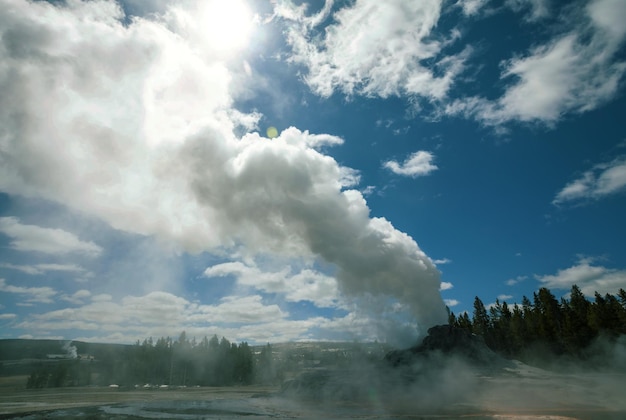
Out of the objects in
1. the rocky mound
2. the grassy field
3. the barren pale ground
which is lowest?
the grassy field

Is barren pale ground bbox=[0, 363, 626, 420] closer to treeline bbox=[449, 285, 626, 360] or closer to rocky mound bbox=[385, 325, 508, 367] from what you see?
rocky mound bbox=[385, 325, 508, 367]

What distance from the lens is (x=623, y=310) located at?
7456 centimetres

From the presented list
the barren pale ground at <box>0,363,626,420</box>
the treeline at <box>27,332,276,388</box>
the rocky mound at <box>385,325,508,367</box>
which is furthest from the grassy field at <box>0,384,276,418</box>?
the treeline at <box>27,332,276,388</box>

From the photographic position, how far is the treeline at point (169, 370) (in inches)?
4682

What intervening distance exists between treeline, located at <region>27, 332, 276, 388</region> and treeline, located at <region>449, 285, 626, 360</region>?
7005cm

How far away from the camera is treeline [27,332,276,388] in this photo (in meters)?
119

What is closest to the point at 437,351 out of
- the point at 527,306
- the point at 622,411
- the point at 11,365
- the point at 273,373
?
the point at 622,411

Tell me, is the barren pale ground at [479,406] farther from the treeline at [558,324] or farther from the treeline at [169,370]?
the treeline at [169,370]

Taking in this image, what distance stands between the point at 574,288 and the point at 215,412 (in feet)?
295

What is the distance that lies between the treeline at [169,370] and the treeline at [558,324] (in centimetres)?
7005

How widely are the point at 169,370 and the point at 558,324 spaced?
118 metres

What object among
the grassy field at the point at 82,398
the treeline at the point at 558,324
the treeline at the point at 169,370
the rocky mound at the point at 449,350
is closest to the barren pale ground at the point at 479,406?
the grassy field at the point at 82,398

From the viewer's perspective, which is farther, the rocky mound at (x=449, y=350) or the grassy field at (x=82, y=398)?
the rocky mound at (x=449, y=350)

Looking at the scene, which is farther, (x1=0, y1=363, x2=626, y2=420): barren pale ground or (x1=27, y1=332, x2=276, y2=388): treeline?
(x1=27, y1=332, x2=276, y2=388): treeline
